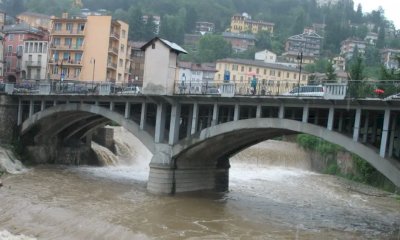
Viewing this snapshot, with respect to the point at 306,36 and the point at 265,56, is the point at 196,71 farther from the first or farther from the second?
the point at 306,36

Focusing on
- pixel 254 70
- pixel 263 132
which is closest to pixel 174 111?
pixel 263 132

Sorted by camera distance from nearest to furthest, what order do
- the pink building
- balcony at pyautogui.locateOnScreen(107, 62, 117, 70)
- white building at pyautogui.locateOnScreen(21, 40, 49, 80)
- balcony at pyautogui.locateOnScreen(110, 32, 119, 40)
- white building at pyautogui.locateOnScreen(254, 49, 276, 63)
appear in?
balcony at pyautogui.locateOnScreen(110, 32, 119, 40)
balcony at pyautogui.locateOnScreen(107, 62, 117, 70)
white building at pyautogui.locateOnScreen(21, 40, 49, 80)
the pink building
white building at pyautogui.locateOnScreen(254, 49, 276, 63)

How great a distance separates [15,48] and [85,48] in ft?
40.2

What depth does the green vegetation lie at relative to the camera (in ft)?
154

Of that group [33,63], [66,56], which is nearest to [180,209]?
[66,56]

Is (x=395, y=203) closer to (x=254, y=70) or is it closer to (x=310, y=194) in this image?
(x=310, y=194)

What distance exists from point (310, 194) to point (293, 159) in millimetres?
19470

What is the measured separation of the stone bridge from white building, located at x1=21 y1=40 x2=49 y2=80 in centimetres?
2884

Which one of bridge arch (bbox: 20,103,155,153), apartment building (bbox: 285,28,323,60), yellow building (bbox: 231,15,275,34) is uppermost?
yellow building (bbox: 231,15,275,34)

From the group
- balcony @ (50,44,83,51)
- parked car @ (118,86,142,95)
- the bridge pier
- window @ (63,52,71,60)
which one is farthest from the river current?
window @ (63,52,71,60)

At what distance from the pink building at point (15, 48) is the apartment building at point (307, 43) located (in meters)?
77.6

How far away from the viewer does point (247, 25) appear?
176 meters

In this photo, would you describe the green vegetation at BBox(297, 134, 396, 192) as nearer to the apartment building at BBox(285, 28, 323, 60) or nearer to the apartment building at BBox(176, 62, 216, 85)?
the apartment building at BBox(176, 62, 216, 85)

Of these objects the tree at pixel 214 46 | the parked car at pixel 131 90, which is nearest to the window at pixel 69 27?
the parked car at pixel 131 90
